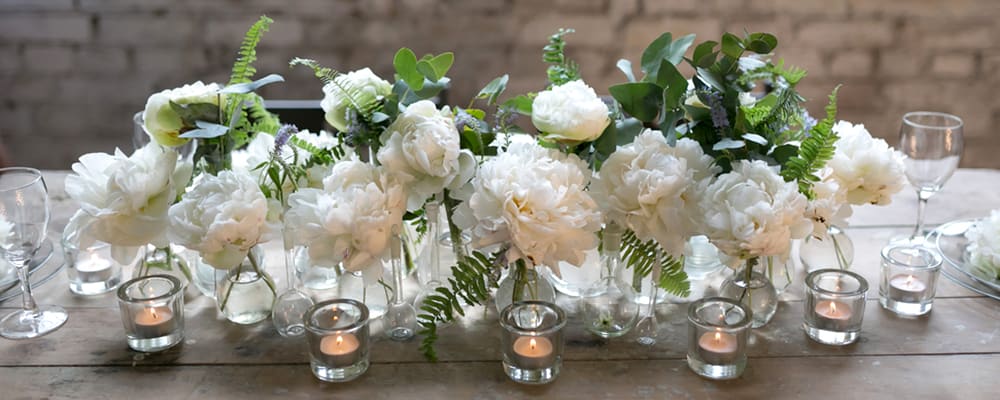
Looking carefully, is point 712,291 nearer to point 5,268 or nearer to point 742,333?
point 742,333

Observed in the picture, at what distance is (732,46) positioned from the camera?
122 centimetres

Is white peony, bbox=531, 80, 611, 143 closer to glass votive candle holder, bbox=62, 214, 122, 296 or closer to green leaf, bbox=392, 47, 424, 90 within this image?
green leaf, bbox=392, 47, 424, 90

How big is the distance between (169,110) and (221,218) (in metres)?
0.21

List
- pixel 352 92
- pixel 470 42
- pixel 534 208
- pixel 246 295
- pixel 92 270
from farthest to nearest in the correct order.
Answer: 1. pixel 470 42
2. pixel 92 270
3. pixel 246 295
4. pixel 352 92
5. pixel 534 208

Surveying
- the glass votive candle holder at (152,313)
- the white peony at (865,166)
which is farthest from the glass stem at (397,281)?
the white peony at (865,166)

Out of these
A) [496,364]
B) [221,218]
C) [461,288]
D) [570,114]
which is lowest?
[496,364]

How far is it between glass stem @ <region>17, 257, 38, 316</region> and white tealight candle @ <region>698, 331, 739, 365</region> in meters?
0.90

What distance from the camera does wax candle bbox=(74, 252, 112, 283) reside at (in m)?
1.41

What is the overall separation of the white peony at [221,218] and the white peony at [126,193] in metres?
0.06

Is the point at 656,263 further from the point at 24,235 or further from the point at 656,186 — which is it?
the point at 24,235

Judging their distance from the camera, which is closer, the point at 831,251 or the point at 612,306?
the point at 612,306

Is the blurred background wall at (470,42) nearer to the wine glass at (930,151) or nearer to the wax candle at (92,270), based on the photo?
the wine glass at (930,151)

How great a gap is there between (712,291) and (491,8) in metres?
1.83

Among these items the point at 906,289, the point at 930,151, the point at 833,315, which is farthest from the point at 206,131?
the point at 930,151
